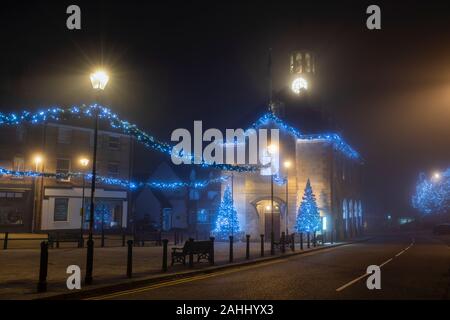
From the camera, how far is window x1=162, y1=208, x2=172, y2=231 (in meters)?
62.9

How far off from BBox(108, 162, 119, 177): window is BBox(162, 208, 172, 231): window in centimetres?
1547

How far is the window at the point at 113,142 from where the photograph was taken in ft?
159

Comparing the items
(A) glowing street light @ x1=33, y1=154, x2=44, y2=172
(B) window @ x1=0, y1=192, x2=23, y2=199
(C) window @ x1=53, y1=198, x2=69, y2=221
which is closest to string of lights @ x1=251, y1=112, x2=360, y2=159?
(C) window @ x1=53, y1=198, x2=69, y2=221

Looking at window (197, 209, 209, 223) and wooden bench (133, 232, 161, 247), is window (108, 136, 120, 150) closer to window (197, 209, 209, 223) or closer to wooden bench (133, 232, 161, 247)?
wooden bench (133, 232, 161, 247)

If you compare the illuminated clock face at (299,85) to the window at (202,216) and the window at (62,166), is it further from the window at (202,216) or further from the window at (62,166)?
the window at (62,166)

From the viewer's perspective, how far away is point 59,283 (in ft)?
40.3

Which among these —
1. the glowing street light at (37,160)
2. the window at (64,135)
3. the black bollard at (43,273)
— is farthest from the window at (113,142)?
the black bollard at (43,273)

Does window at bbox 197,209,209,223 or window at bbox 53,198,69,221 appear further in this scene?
window at bbox 197,209,209,223

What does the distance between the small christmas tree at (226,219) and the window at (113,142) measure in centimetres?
1593

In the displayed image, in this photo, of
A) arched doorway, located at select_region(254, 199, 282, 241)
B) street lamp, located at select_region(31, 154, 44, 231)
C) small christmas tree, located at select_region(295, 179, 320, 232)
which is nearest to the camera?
small christmas tree, located at select_region(295, 179, 320, 232)

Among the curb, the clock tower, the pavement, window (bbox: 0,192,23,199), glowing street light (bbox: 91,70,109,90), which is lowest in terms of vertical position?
the curb

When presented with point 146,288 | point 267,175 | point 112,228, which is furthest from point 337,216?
point 146,288

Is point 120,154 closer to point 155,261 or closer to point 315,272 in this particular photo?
point 155,261
